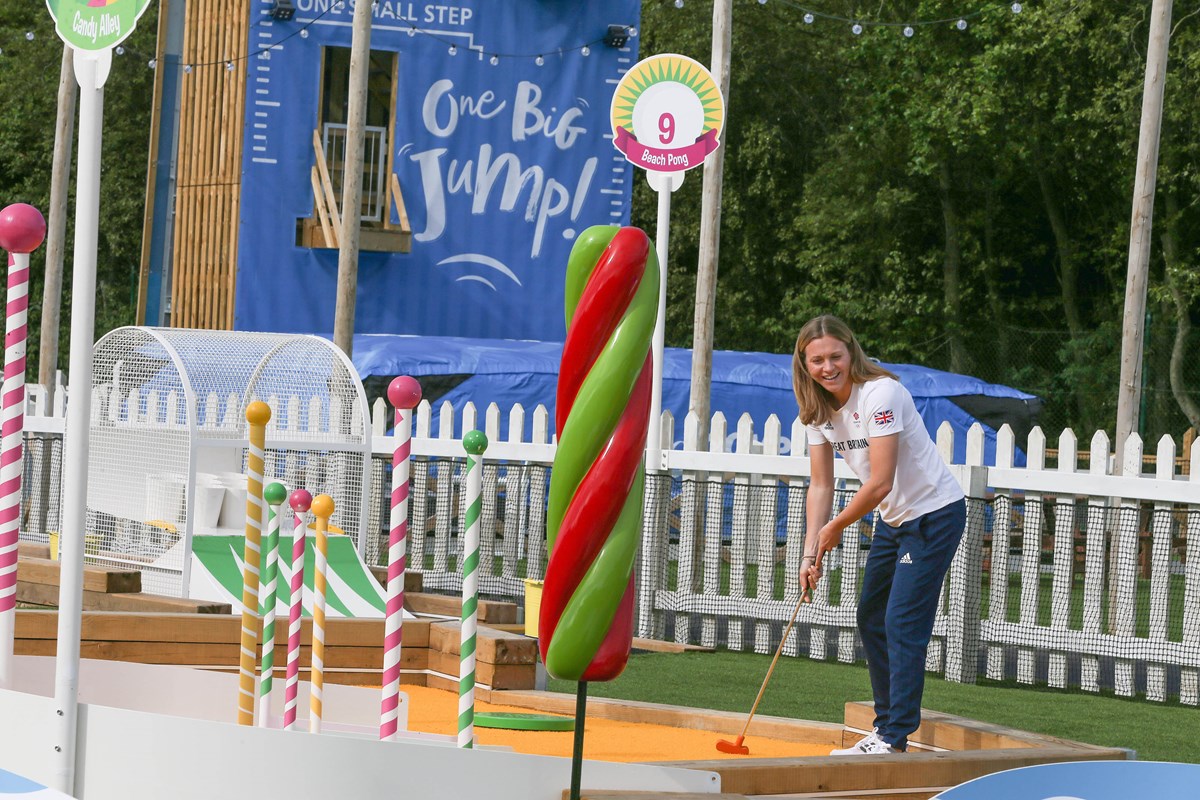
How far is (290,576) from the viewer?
873cm

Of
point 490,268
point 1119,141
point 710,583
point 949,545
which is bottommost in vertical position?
point 710,583

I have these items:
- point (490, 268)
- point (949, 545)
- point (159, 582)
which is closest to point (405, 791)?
point (949, 545)

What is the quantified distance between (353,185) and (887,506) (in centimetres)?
859

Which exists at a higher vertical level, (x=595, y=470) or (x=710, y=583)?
(x=595, y=470)

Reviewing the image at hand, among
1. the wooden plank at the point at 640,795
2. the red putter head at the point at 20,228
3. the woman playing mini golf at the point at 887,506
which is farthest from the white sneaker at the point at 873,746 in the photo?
the red putter head at the point at 20,228

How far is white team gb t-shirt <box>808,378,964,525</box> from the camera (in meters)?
5.81

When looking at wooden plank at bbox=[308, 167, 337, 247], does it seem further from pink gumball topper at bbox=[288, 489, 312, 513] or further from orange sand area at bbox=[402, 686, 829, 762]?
pink gumball topper at bbox=[288, 489, 312, 513]

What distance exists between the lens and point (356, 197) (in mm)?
13680

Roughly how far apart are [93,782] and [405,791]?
0.82 m

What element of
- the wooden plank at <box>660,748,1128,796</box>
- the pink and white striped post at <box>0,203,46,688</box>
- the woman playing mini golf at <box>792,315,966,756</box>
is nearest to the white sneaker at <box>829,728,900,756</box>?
the woman playing mini golf at <box>792,315,966,756</box>

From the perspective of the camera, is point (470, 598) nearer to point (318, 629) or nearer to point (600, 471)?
point (318, 629)

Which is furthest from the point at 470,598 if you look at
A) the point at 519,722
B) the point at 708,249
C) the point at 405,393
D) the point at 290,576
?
the point at 708,249

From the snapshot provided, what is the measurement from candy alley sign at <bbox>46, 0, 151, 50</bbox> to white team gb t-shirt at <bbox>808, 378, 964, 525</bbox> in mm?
2787

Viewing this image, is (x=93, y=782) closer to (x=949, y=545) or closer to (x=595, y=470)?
(x=595, y=470)
